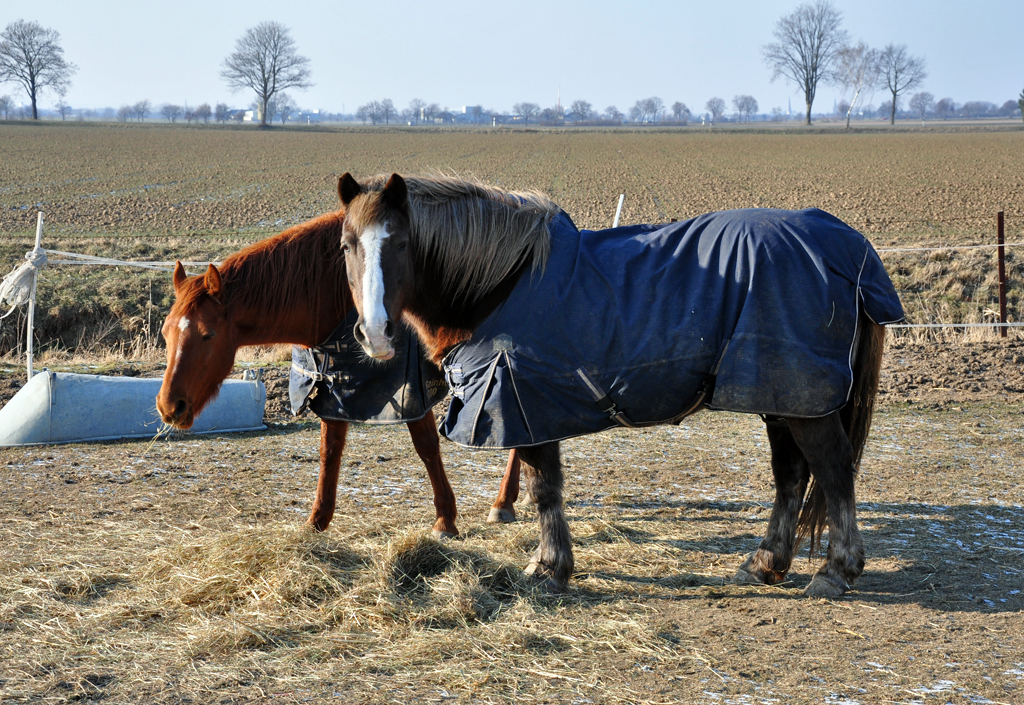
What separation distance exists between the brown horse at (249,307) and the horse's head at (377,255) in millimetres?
565

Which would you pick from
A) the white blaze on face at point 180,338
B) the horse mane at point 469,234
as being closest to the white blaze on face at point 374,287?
the horse mane at point 469,234

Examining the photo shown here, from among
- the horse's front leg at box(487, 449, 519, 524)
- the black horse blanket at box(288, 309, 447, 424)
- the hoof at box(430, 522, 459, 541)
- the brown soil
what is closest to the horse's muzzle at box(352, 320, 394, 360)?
the black horse blanket at box(288, 309, 447, 424)

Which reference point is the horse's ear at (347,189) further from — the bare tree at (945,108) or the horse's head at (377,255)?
the bare tree at (945,108)

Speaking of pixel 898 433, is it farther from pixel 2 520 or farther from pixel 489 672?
pixel 2 520

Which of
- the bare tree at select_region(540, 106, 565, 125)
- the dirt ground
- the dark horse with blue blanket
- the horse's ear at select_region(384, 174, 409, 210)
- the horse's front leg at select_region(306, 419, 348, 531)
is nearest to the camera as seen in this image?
the dirt ground

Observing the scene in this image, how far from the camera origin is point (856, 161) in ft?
120

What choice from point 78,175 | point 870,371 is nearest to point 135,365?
point 870,371

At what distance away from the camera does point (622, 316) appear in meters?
3.53

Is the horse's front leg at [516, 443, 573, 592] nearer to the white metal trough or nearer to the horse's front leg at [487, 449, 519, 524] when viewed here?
the horse's front leg at [487, 449, 519, 524]

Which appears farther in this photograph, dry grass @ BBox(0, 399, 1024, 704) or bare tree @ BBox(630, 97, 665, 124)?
bare tree @ BBox(630, 97, 665, 124)

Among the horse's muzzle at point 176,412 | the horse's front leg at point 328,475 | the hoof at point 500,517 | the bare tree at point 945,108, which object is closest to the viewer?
the horse's muzzle at point 176,412

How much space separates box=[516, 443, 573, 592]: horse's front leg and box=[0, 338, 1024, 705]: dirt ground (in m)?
0.12

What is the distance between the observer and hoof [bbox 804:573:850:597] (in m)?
3.74

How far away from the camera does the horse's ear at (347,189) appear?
3.39m
